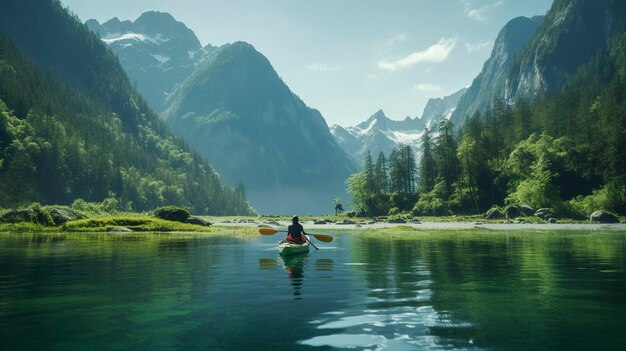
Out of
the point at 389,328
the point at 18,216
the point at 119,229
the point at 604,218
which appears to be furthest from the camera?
the point at 604,218

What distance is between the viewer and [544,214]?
9250cm

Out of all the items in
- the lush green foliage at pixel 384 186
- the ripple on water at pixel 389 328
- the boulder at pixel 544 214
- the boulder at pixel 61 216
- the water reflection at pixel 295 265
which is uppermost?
the lush green foliage at pixel 384 186

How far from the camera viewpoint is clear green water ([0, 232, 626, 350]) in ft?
34.5

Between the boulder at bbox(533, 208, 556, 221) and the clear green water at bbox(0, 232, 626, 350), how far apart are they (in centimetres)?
7025

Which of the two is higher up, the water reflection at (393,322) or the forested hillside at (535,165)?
the forested hillside at (535,165)

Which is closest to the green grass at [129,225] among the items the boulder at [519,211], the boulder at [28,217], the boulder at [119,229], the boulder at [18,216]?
the boulder at [119,229]

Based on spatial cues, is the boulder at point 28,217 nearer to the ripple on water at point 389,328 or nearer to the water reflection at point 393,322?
the water reflection at point 393,322

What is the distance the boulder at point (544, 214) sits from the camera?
9151 centimetres

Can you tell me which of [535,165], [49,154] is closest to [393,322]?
[535,165]

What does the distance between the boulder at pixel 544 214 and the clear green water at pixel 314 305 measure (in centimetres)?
7025

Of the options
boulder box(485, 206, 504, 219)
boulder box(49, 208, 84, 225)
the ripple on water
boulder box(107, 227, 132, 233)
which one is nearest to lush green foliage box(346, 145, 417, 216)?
boulder box(485, 206, 504, 219)

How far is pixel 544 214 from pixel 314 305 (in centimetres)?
9092

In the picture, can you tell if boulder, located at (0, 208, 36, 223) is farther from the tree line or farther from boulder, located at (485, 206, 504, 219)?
boulder, located at (485, 206, 504, 219)

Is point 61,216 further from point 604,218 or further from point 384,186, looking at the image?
point 384,186
